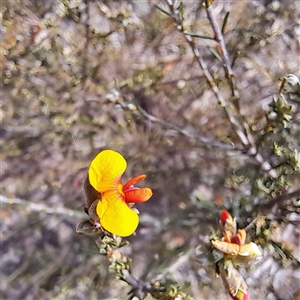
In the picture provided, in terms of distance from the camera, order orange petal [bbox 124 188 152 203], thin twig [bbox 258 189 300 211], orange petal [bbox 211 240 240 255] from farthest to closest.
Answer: thin twig [bbox 258 189 300 211]
orange petal [bbox 211 240 240 255]
orange petal [bbox 124 188 152 203]

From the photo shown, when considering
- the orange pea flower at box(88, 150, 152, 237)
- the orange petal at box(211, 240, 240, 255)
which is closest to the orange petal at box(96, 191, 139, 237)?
the orange pea flower at box(88, 150, 152, 237)

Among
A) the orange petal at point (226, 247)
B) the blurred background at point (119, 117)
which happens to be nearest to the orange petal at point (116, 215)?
the orange petal at point (226, 247)

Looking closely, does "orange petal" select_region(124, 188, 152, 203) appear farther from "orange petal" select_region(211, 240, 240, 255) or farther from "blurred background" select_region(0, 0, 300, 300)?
"blurred background" select_region(0, 0, 300, 300)

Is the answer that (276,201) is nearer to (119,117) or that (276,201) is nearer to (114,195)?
(114,195)

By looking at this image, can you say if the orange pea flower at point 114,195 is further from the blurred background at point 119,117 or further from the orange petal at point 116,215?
the blurred background at point 119,117

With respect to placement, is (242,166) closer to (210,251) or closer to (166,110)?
(166,110)
